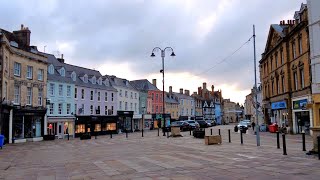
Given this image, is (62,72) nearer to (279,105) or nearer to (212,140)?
(279,105)

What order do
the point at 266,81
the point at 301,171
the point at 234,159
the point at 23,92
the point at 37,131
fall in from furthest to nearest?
1. the point at 266,81
2. the point at 37,131
3. the point at 23,92
4. the point at 234,159
5. the point at 301,171

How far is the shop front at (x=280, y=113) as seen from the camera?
41750 millimetres

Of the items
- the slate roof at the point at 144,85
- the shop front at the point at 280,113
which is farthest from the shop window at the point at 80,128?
the shop front at the point at 280,113

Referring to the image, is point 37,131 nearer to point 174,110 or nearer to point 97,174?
point 97,174

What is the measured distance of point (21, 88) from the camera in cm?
3806

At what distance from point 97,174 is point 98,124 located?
154ft

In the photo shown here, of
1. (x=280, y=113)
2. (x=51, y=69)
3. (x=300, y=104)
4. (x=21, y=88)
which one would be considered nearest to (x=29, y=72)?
(x=21, y=88)

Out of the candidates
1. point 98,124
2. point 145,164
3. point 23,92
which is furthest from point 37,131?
point 145,164

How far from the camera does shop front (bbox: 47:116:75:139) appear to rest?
1834 inches

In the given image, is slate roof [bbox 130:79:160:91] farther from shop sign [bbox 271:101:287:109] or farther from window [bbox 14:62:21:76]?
window [bbox 14:62:21:76]

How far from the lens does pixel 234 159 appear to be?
15.2 m

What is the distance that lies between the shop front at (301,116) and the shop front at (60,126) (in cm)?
3075

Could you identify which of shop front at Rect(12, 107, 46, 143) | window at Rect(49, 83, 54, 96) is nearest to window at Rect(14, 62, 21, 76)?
shop front at Rect(12, 107, 46, 143)

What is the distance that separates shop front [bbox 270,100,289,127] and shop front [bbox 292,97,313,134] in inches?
79.7
